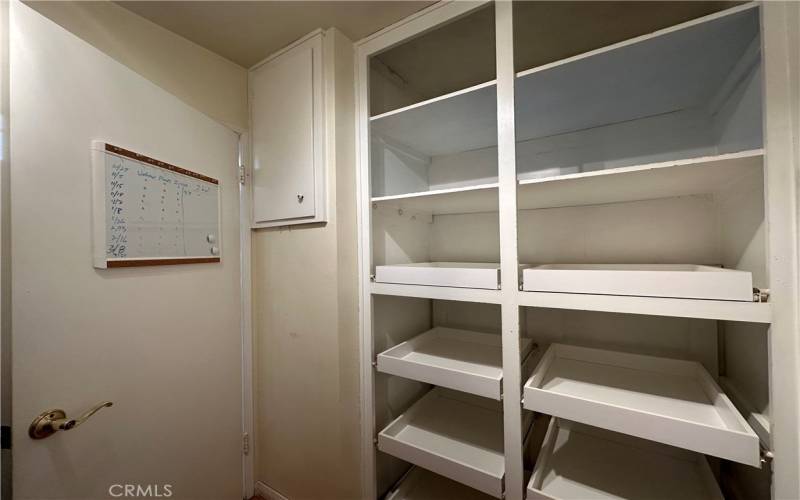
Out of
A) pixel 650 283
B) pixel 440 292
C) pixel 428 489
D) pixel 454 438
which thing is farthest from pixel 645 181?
pixel 428 489

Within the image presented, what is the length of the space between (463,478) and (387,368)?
456mm

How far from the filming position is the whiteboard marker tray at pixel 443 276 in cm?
100

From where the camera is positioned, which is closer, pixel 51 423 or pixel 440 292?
pixel 51 423

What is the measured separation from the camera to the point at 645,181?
2.93 feet

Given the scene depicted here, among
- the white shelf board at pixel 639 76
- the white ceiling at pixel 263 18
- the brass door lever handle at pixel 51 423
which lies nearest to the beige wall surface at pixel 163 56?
the white ceiling at pixel 263 18

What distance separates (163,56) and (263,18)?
17.6 inches

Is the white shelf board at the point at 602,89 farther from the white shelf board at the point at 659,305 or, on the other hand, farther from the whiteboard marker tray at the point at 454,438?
the whiteboard marker tray at the point at 454,438

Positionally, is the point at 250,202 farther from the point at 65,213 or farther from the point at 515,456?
the point at 515,456

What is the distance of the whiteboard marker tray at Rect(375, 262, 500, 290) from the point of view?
39.4 inches

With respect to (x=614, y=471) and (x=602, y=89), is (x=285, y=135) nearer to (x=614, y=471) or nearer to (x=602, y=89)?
(x=602, y=89)

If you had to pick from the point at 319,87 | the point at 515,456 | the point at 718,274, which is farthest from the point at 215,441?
the point at 718,274

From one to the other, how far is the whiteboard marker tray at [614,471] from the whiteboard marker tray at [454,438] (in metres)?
0.16

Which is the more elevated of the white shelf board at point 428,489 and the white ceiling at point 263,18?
the white ceiling at point 263,18

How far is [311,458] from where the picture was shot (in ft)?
4.28
